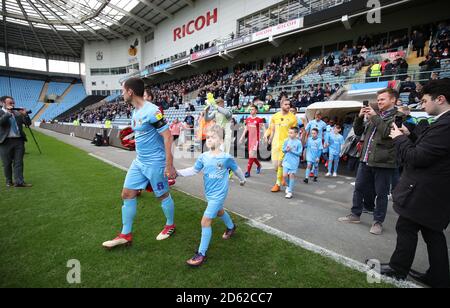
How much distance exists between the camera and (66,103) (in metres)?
56.2

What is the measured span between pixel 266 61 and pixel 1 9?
46.4 metres

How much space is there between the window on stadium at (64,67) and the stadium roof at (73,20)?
3.84 metres

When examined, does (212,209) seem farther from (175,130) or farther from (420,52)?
(420,52)

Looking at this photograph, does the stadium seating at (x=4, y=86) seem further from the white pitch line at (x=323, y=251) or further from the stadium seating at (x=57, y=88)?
the white pitch line at (x=323, y=251)

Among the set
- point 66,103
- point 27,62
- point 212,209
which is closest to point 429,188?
point 212,209

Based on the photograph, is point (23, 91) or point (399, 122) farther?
point (23, 91)

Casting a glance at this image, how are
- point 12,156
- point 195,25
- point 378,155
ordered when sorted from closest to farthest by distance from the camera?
point 378,155
point 12,156
point 195,25

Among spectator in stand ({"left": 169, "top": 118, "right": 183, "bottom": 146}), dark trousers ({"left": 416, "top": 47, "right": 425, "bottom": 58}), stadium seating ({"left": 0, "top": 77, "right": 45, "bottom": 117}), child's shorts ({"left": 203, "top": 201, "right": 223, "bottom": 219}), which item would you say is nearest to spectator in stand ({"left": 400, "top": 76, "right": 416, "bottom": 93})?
dark trousers ({"left": 416, "top": 47, "right": 425, "bottom": 58})

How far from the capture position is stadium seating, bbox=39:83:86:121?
5268 cm

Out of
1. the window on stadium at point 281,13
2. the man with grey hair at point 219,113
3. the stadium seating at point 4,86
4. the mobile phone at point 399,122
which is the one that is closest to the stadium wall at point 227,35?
the window on stadium at point 281,13

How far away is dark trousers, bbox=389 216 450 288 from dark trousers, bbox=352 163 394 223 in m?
1.23

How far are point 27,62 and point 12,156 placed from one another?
2736 inches

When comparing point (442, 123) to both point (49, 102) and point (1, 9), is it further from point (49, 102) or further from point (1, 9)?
point (49, 102)

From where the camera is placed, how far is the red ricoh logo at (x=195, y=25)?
31133mm
